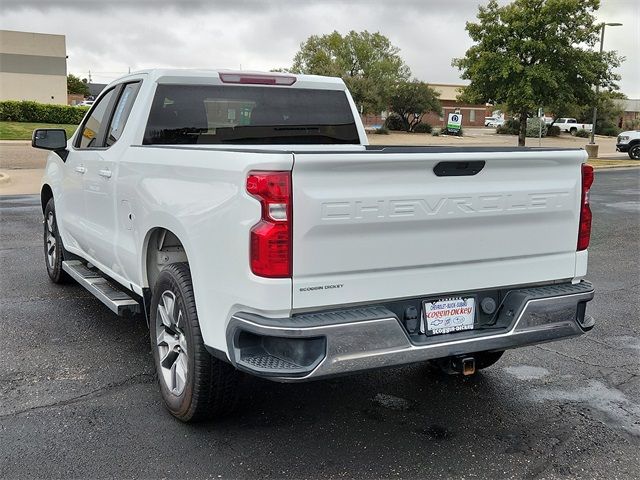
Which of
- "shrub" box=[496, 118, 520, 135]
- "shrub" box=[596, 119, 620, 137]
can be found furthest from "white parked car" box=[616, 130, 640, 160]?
"shrub" box=[596, 119, 620, 137]

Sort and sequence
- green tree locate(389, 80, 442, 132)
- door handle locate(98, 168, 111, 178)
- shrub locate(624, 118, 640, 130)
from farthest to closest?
shrub locate(624, 118, 640, 130), green tree locate(389, 80, 442, 132), door handle locate(98, 168, 111, 178)

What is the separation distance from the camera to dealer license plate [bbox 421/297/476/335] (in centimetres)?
338

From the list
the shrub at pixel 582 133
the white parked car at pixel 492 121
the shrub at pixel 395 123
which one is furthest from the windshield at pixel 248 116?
the white parked car at pixel 492 121

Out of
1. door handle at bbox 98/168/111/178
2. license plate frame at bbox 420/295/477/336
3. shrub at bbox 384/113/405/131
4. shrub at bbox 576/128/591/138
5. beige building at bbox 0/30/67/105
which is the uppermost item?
beige building at bbox 0/30/67/105

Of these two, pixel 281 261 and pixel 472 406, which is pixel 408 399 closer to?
pixel 472 406

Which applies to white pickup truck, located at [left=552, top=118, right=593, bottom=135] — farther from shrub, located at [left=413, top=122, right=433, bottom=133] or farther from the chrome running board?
the chrome running board

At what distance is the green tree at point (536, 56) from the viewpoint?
25172 millimetres

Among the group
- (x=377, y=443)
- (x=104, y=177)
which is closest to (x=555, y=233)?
(x=377, y=443)

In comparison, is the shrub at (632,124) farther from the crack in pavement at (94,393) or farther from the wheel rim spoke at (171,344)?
the wheel rim spoke at (171,344)

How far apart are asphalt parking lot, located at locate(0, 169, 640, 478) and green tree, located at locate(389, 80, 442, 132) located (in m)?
48.8

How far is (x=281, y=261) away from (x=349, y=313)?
42 cm

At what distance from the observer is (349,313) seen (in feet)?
10.3

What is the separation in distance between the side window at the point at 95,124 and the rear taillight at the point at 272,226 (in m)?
2.73

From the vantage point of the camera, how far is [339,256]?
3105 mm
